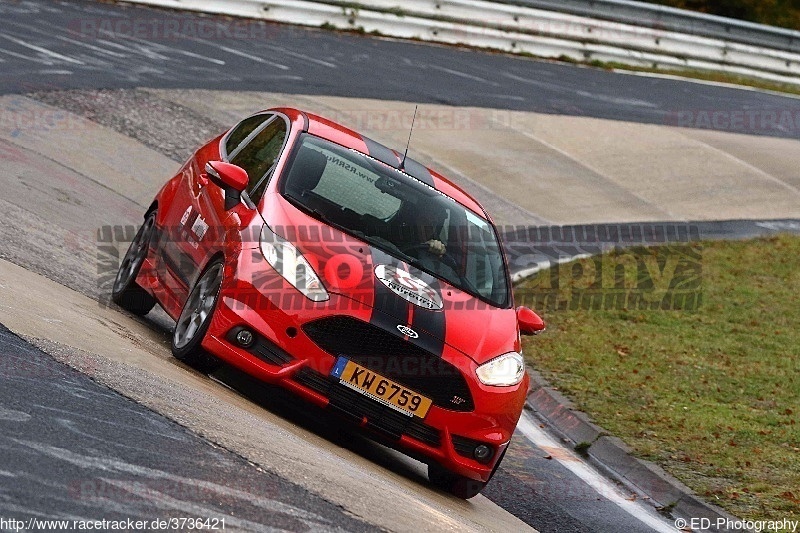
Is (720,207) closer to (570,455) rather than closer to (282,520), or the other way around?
(570,455)

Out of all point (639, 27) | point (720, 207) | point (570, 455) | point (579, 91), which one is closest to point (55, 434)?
point (570, 455)

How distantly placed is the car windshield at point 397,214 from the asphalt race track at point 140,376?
119 centimetres

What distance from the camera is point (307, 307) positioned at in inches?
288

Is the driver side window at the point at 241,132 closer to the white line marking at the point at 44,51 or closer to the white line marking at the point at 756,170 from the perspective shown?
the white line marking at the point at 44,51

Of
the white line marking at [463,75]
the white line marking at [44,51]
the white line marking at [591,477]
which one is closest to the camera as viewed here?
the white line marking at [591,477]

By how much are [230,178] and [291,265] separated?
3.32 ft

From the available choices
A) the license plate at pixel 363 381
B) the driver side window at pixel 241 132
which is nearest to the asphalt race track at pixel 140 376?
the license plate at pixel 363 381

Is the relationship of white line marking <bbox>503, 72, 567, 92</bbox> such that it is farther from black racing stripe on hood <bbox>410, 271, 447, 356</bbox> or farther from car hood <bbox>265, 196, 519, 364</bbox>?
black racing stripe on hood <bbox>410, 271, 447, 356</bbox>

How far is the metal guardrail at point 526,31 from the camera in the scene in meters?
25.5

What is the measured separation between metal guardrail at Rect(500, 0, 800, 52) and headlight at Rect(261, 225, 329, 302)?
2133cm

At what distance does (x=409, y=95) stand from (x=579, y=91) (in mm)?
5247

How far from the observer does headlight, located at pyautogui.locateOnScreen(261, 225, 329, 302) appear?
7402 mm

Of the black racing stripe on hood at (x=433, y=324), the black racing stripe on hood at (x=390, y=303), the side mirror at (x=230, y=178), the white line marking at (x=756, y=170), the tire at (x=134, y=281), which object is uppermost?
the side mirror at (x=230, y=178)

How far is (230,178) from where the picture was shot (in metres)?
8.27
